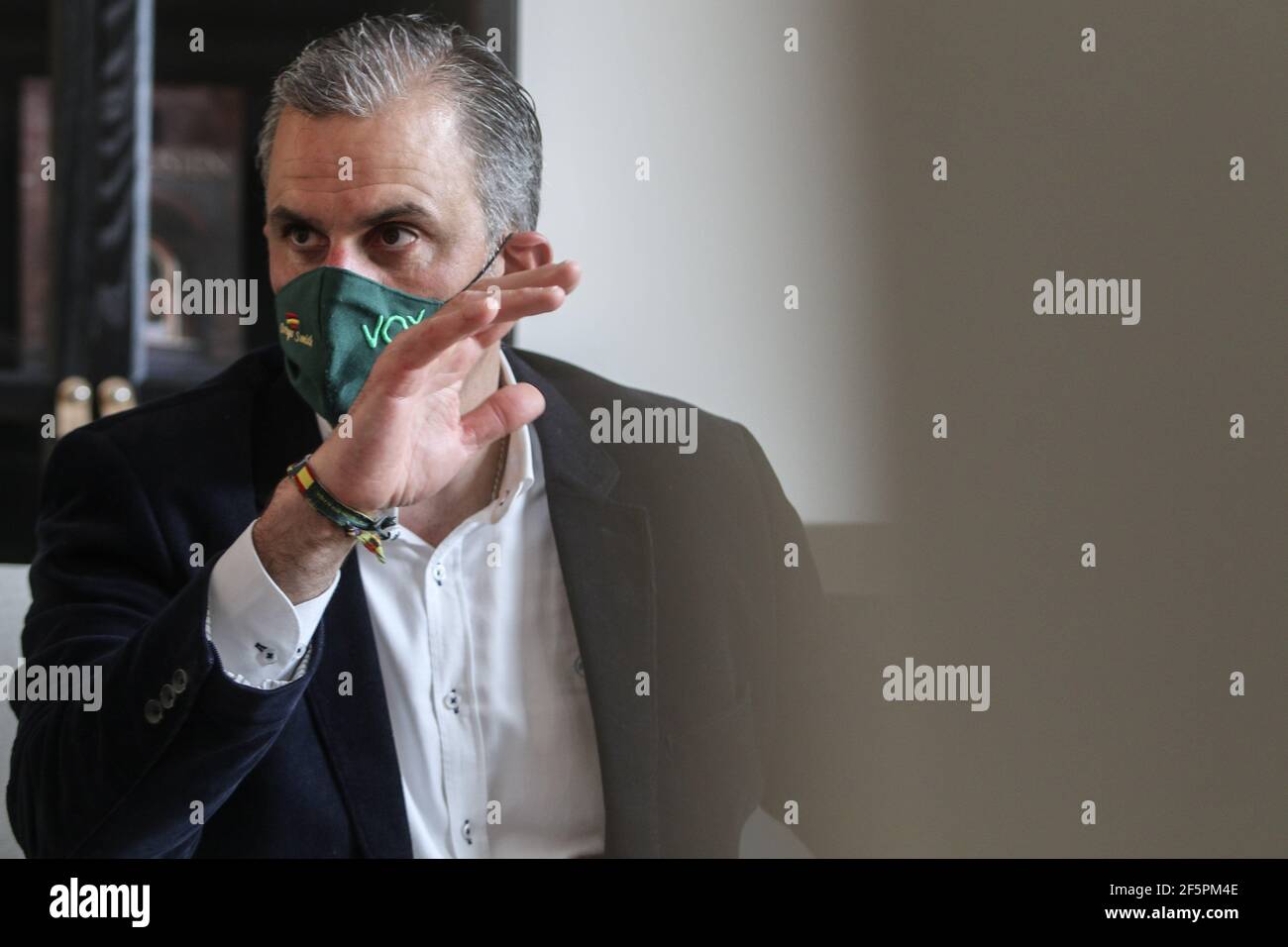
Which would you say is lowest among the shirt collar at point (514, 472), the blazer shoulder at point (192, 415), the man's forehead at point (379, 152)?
the shirt collar at point (514, 472)

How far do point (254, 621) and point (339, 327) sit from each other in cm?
20

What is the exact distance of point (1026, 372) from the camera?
963 millimetres

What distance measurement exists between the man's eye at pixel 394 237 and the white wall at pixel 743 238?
0.16 meters

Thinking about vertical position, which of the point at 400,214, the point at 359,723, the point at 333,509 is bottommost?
the point at 359,723

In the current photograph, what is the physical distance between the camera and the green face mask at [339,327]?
802mm

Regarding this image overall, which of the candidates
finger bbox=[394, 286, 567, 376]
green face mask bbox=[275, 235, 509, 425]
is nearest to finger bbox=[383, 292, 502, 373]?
finger bbox=[394, 286, 567, 376]

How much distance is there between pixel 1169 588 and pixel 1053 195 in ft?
1.08

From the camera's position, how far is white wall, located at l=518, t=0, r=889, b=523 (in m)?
0.96

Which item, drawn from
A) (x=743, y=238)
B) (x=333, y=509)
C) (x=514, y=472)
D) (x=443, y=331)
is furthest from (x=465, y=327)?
(x=743, y=238)

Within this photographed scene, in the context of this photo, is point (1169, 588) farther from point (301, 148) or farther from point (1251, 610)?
point (301, 148)

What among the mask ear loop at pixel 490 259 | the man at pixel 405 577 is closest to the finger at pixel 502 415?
the man at pixel 405 577

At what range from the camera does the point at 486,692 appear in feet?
2.89

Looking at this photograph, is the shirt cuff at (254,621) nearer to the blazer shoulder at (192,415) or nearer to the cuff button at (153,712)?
the cuff button at (153,712)

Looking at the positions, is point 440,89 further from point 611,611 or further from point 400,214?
point 611,611
